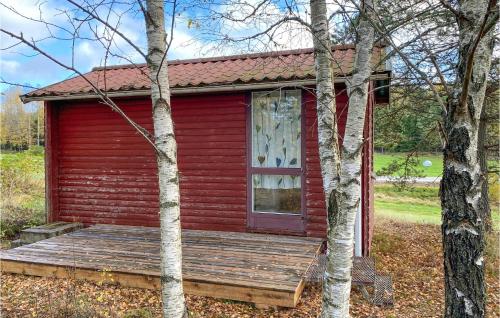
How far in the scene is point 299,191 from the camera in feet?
18.3

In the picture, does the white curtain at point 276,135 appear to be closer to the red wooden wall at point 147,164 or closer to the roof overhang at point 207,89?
the red wooden wall at point 147,164

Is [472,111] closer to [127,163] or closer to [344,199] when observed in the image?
[344,199]

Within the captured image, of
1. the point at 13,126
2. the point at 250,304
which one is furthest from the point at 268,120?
the point at 13,126

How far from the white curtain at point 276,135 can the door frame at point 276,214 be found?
0.19 feet

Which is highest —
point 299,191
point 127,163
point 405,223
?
point 127,163

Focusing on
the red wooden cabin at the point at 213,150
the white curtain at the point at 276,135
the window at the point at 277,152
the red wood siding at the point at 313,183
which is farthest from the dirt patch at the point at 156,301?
the white curtain at the point at 276,135

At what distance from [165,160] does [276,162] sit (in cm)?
345

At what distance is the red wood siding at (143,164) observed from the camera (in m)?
5.93

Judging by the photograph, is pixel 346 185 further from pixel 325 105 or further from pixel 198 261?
pixel 198 261

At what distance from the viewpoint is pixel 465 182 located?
2062mm

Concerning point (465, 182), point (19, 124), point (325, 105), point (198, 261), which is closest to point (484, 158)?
point (198, 261)

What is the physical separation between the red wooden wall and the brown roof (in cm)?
33

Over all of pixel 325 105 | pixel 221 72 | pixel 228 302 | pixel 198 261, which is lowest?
pixel 228 302

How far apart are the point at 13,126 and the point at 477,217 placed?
31.2 meters
